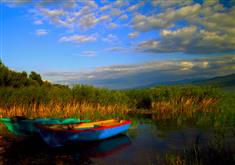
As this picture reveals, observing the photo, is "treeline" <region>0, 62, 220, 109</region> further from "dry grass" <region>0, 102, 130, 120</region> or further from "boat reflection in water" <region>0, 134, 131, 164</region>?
"boat reflection in water" <region>0, 134, 131, 164</region>

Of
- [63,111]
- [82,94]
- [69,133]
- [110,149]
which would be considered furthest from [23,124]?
[82,94]

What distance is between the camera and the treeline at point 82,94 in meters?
20.5

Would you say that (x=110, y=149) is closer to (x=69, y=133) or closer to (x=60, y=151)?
(x=69, y=133)

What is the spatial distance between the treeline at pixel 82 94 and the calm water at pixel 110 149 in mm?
6488

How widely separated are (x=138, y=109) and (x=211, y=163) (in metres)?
20.3

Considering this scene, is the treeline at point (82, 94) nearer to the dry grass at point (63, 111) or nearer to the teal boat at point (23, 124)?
the dry grass at point (63, 111)

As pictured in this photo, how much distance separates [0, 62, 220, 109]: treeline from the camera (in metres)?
20.5

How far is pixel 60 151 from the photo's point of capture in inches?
484

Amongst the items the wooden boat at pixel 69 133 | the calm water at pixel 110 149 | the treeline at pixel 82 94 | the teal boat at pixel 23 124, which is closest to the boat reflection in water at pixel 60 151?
the calm water at pixel 110 149

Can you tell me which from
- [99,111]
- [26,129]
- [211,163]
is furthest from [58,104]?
[211,163]

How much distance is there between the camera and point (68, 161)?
10.6m

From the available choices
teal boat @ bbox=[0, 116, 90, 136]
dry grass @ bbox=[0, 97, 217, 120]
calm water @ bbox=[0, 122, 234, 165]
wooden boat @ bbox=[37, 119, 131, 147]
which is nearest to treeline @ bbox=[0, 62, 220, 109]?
dry grass @ bbox=[0, 97, 217, 120]

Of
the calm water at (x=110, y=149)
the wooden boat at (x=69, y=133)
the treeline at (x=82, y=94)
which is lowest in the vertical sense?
the calm water at (x=110, y=149)

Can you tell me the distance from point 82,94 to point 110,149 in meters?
11.7
